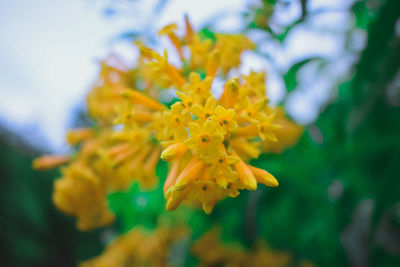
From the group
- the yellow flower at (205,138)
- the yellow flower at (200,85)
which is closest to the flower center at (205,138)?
the yellow flower at (205,138)

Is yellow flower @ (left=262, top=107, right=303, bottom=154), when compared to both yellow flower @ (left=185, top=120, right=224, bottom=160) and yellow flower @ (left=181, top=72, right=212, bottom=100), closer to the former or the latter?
yellow flower @ (left=181, top=72, right=212, bottom=100)

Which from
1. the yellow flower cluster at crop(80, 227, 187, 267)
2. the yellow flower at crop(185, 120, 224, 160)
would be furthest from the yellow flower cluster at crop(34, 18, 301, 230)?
the yellow flower cluster at crop(80, 227, 187, 267)

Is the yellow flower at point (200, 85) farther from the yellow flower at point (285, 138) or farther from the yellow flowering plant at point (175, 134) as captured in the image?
the yellow flower at point (285, 138)

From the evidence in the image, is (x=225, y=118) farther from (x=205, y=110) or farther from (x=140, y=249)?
(x=140, y=249)

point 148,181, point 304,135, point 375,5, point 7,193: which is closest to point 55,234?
point 7,193

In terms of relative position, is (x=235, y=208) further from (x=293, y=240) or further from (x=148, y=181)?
(x=148, y=181)

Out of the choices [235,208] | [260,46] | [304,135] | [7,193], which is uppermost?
[260,46]

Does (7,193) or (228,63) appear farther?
(7,193)
